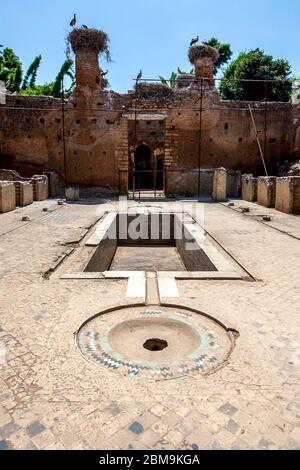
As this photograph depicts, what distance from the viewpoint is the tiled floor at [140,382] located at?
2.33 m

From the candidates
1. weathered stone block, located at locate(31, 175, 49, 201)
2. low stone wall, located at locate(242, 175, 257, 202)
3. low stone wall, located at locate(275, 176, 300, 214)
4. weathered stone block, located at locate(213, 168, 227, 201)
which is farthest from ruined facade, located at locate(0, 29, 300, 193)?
low stone wall, located at locate(275, 176, 300, 214)

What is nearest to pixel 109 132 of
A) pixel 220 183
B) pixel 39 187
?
pixel 39 187

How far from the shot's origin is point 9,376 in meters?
2.98

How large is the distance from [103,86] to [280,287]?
2060 centimetres

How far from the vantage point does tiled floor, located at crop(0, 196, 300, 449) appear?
233 centimetres

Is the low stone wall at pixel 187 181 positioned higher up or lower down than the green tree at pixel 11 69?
lower down

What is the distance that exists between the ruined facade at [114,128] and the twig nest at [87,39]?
0.05 m

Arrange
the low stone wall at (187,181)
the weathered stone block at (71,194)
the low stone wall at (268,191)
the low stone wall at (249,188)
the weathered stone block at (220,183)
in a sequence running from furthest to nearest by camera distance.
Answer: the low stone wall at (187,181), the weathered stone block at (71,194), the weathered stone block at (220,183), the low stone wall at (249,188), the low stone wall at (268,191)

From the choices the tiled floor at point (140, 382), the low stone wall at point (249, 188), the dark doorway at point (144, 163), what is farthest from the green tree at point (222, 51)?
the tiled floor at point (140, 382)

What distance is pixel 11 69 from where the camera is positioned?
32.1 m

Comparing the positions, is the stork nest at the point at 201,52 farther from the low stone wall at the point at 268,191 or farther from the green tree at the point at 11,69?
the green tree at the point at 11,69

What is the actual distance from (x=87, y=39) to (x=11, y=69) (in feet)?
51.8
